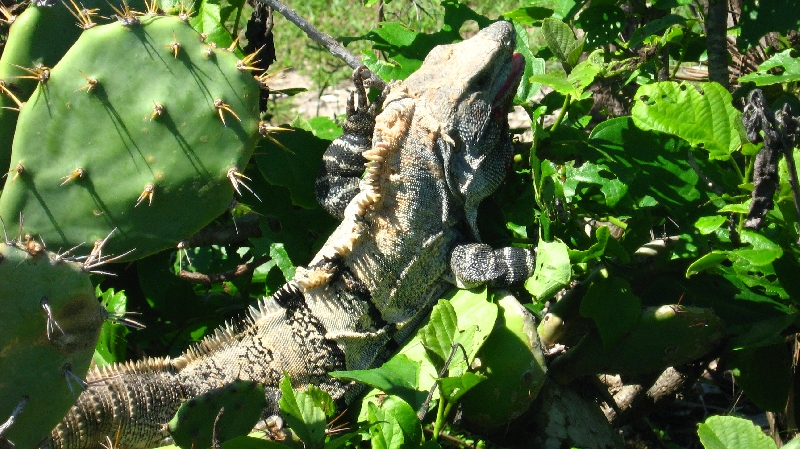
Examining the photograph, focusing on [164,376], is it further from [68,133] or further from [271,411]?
[68,133]

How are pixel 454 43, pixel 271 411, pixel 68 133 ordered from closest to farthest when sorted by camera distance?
pixel 68 133 < pixel 271 411 < pixel 454 43

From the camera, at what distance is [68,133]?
106 inches

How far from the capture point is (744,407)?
12.1ft

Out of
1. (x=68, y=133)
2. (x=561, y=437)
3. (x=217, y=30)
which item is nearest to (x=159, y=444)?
(x=68, y=133)

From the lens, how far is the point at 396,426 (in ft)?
7.22

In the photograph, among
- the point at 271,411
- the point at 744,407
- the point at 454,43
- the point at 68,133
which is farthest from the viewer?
the point at 744,407

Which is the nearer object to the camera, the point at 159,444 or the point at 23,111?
the point at 23,111

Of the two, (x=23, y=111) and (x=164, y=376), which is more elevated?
(x=23, y=111)

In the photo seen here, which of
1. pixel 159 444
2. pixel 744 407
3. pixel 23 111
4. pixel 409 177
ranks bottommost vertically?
pixel 744 407

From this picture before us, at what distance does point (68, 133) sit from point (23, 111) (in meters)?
0.17

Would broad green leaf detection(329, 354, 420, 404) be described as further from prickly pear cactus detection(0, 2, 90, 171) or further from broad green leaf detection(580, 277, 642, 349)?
prickly pear cactus detection(0, 2, 90, 171)

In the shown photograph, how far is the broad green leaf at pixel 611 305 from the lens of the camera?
8.53 ft

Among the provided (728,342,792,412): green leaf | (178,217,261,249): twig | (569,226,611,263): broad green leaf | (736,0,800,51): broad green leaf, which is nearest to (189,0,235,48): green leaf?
(178,217,261,249): twig

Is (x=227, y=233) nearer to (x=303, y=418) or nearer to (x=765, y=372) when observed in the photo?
(x=303, y=418)
